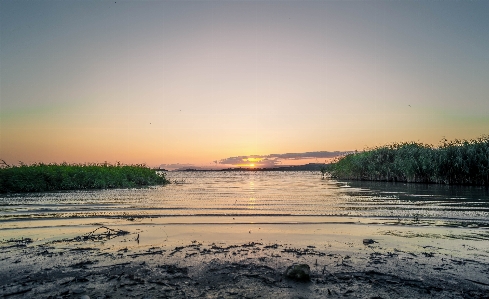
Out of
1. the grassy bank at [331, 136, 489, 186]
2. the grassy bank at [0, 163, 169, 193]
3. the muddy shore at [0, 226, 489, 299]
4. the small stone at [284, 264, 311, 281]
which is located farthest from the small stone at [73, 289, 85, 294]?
the grassy bank at [331, 136, 489, 186]

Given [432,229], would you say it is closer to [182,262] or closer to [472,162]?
[182,262]

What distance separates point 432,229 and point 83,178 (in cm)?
2942

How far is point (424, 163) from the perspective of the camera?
39.6 meters

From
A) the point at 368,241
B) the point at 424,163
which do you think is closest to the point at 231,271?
the point at 368,241

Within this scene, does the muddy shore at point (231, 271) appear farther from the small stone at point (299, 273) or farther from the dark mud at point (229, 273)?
the small stone at point (299, 273)

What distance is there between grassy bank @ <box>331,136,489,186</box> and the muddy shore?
32.7m

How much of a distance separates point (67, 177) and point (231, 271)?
28.7m

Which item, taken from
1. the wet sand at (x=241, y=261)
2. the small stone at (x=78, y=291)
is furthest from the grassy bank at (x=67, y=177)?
the small stone at (x=78, y=291)

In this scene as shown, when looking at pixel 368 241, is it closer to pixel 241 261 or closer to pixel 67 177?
pixel 241 261

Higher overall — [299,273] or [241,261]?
[299,273]

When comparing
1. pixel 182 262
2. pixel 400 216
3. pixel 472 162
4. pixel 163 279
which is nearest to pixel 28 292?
pixel 163 279

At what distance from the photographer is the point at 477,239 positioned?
31.0 feet

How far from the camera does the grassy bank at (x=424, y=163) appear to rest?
35.5m

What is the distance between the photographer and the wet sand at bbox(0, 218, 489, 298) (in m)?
5.46
